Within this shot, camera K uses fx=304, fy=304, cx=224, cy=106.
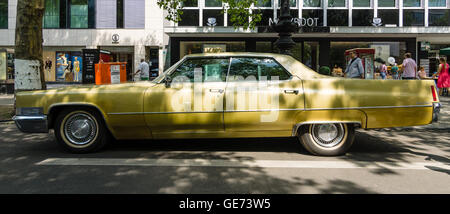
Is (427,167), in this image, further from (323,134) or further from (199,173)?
(199,173)

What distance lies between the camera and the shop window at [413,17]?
16.1m

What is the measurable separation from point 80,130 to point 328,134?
3538 mm

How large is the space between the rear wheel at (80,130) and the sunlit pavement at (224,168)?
16 cm

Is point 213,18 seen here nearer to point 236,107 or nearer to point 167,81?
point 167,81

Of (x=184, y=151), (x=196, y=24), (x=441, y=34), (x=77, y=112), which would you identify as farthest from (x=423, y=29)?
(x=77, y=112)

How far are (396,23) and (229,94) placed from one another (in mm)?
15552

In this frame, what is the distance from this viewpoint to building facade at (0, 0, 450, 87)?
632 inches

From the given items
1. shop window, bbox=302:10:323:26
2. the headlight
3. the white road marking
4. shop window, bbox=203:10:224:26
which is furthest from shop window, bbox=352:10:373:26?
the headlight

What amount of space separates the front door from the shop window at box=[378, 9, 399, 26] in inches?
594

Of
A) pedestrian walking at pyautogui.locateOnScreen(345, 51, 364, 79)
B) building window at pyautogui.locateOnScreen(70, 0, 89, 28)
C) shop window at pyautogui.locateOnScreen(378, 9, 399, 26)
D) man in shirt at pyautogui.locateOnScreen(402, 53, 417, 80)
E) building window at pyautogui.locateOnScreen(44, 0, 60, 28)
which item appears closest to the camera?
pedestrian walking at pyautogui.locateOnScreen(345, 51, 364, 79)

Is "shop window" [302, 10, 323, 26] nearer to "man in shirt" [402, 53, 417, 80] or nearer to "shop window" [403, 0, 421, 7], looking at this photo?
"shop window" [403, 0, 421, 7]

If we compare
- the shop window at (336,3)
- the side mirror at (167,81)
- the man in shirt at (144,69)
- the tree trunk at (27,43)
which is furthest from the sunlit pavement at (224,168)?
the shop window at (336,3)

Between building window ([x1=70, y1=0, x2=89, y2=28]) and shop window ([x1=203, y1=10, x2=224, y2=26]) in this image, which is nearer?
A: shop window ([x1=203, y1=10, x2=224, y2=26])

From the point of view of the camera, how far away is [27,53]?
7.82 metres
